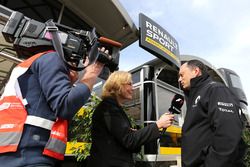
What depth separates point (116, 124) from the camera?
2.01m

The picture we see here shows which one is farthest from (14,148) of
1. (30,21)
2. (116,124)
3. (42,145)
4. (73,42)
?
(116,124)

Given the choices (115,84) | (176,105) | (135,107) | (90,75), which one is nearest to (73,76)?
(90,75)

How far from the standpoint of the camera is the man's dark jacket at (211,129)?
1698 millimetres

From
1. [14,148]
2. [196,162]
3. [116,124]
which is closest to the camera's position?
[14,148]

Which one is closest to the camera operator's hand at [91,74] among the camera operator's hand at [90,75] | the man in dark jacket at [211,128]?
the camera operator's hand at [90,75]

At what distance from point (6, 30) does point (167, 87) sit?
12.1ft

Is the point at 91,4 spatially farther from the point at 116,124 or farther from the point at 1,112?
the point at 1,112

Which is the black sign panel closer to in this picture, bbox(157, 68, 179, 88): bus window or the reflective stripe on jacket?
bbox(157, 68, 179, 88): bus window

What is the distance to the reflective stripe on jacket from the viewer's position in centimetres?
109

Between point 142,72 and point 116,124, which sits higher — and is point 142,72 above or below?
above

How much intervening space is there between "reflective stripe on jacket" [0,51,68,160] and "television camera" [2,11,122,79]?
0.22 m

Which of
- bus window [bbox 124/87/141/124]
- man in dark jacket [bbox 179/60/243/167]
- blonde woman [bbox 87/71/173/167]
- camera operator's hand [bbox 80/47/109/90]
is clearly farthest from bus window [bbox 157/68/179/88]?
camera operator's hand [bbox 80/47/109/90]

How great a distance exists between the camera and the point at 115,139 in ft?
6.55

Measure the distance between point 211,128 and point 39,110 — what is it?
1305mm
